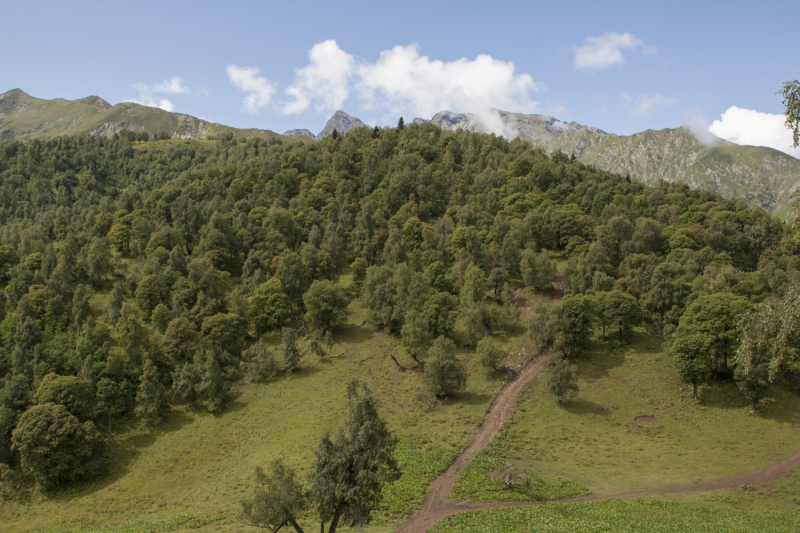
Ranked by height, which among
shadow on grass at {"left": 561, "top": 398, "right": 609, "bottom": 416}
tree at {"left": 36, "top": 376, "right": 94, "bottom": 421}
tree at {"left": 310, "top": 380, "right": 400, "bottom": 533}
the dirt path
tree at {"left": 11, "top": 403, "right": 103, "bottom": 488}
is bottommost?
tree at {"left": 11, "top": 403, "right": 103, "bottom": 488}

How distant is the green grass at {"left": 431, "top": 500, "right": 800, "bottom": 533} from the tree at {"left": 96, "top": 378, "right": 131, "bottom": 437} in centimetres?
6502

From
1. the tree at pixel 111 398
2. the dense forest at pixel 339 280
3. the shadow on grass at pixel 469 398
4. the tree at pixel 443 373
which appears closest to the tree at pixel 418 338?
the dense forest at pixel 339 280

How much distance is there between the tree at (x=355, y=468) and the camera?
29.4 meters

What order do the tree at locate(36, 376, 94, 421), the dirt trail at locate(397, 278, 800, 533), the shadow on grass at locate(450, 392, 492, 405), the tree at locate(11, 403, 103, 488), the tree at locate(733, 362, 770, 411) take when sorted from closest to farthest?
1. the dirt trail at locate(397, 278, 800, 533)
2. the tree at locate(733, 362, 770, 411)
3. the tree at locate(11, 403, 103, 488)
4. the tree at locate(36, 376, 94, 421)
5. the shadow on grass at locate(450, 392, 492, 405)

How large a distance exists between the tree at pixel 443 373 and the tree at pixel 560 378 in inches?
529

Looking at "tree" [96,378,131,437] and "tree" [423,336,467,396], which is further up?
"tree" [423,336,467,396]

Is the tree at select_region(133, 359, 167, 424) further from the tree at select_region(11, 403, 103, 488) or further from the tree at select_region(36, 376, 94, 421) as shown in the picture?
the tree at select_region(11, 403, 103, 488)

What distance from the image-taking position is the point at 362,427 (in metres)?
30.0

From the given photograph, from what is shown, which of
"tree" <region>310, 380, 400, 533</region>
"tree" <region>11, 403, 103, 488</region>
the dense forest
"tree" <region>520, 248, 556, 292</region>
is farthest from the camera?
"tree" <region>520, 248, 556, 292</region>

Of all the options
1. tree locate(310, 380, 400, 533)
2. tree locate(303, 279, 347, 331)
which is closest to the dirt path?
tree locate(310, 380, 400, 533)

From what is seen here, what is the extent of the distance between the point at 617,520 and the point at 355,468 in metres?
23.6

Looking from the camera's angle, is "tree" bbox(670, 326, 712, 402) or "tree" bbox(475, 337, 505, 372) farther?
"tree" bbox(475, 337, 505, 372)

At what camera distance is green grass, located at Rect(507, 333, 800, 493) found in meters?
50.7

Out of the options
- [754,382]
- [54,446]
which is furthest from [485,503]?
[54,446]
